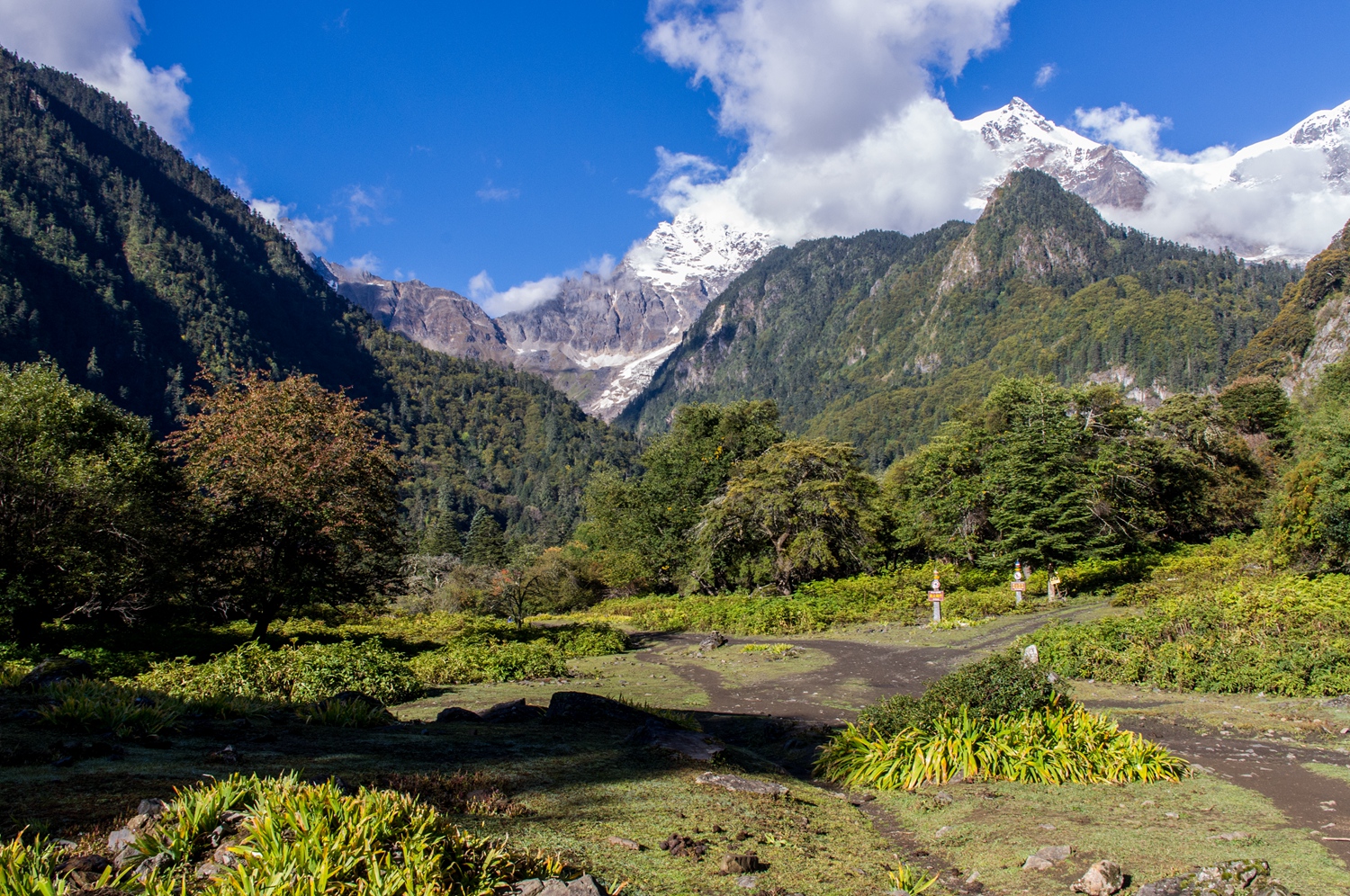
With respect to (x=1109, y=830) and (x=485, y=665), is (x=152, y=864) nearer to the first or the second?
(x=1109, y=830)

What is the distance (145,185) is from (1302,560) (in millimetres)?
250909

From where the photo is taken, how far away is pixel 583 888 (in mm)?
3895

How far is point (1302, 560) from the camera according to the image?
18938mm

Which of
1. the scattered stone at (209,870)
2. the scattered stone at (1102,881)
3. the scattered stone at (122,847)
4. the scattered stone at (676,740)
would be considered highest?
the scattered stone at (122,847)

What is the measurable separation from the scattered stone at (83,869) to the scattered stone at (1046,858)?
5748 millimetres

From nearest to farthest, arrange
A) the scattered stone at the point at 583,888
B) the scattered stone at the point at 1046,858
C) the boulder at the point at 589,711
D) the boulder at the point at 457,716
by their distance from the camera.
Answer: the scattered stone at the point at 583,888, the scattered stone at the point at 1046,858, the boulder at the point at 457,716, the boulder at the point at 589,711

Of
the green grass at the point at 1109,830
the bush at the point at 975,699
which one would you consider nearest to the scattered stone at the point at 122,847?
the green grass at the point at 1109,830

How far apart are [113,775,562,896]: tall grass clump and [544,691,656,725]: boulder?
5.80 m

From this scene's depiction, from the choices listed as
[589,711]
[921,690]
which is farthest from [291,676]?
[921,690]

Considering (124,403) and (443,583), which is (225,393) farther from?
(124,403)

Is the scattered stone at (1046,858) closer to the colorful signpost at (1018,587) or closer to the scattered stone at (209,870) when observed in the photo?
the scattered stone at (209,870)


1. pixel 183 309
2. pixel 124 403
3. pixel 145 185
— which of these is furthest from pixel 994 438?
pixel 145 185

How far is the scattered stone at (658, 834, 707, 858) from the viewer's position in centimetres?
500

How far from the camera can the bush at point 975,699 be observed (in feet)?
27.3
